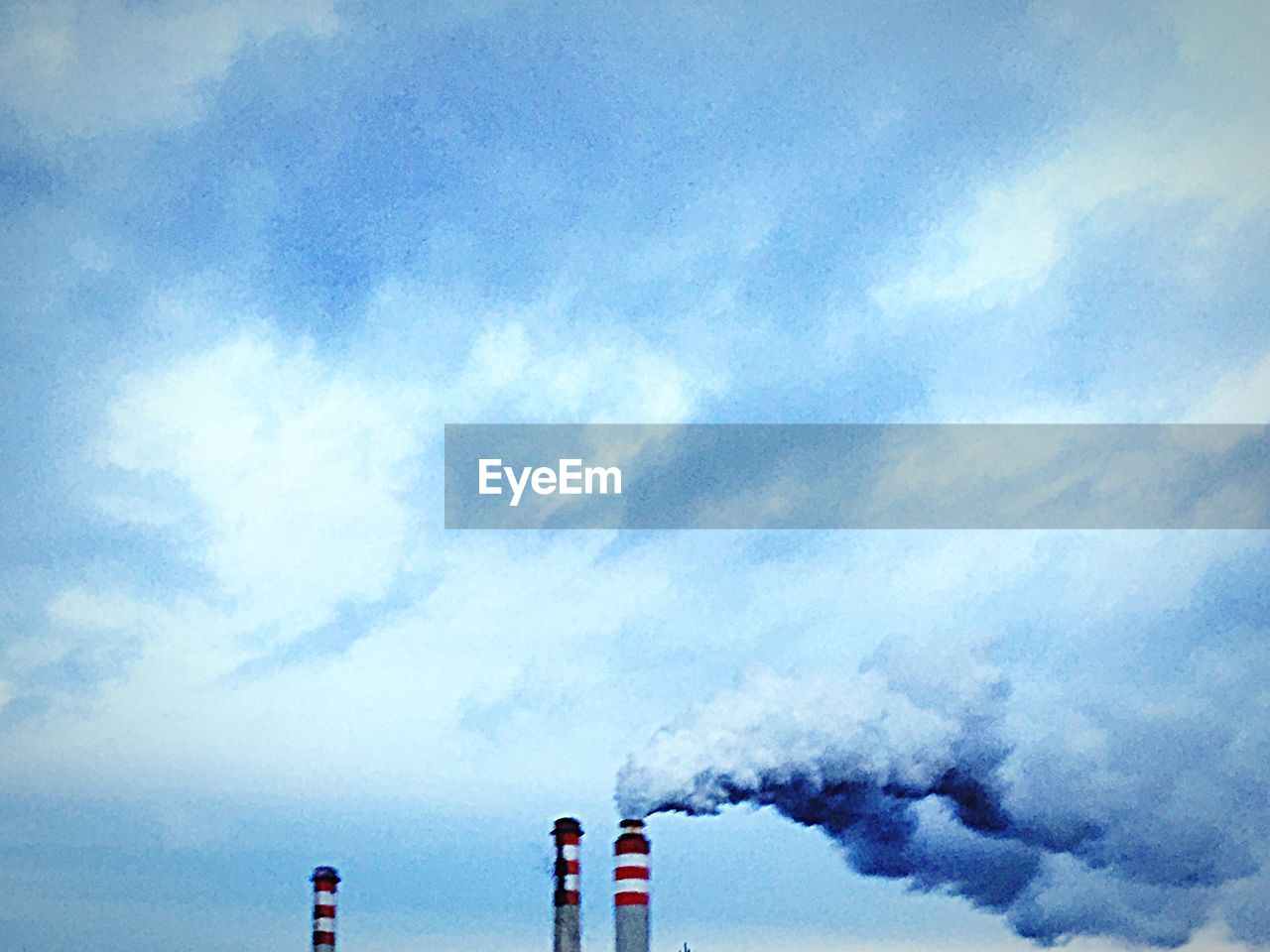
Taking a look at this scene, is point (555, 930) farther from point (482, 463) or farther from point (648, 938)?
point (482, 463)

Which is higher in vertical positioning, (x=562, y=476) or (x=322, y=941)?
(x=562, y=476)

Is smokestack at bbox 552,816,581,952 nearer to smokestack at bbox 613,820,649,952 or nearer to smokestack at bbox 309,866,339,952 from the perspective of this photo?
smokestack at bbox 613,820,649,952

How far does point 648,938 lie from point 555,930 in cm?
152

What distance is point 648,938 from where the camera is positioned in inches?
591

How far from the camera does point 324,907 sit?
21.6 m

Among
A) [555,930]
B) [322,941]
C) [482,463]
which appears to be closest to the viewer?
[482,463]

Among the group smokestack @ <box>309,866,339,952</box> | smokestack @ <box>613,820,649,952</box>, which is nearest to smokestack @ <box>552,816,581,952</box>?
smokestack @ <box>613,820,649,952</box>

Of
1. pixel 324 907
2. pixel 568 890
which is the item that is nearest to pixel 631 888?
pixel 568 890

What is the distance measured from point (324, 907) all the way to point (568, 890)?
266 inches

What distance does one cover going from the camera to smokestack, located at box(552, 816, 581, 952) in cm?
1608

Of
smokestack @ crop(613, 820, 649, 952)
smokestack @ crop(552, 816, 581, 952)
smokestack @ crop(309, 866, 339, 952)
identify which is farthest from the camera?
smokestack @ crop(309, 866, 339, 952)

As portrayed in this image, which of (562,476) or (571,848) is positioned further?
(571,848)

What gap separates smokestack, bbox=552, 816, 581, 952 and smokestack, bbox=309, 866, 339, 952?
20.9ft

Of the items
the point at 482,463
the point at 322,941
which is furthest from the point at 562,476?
the point at 322,941
